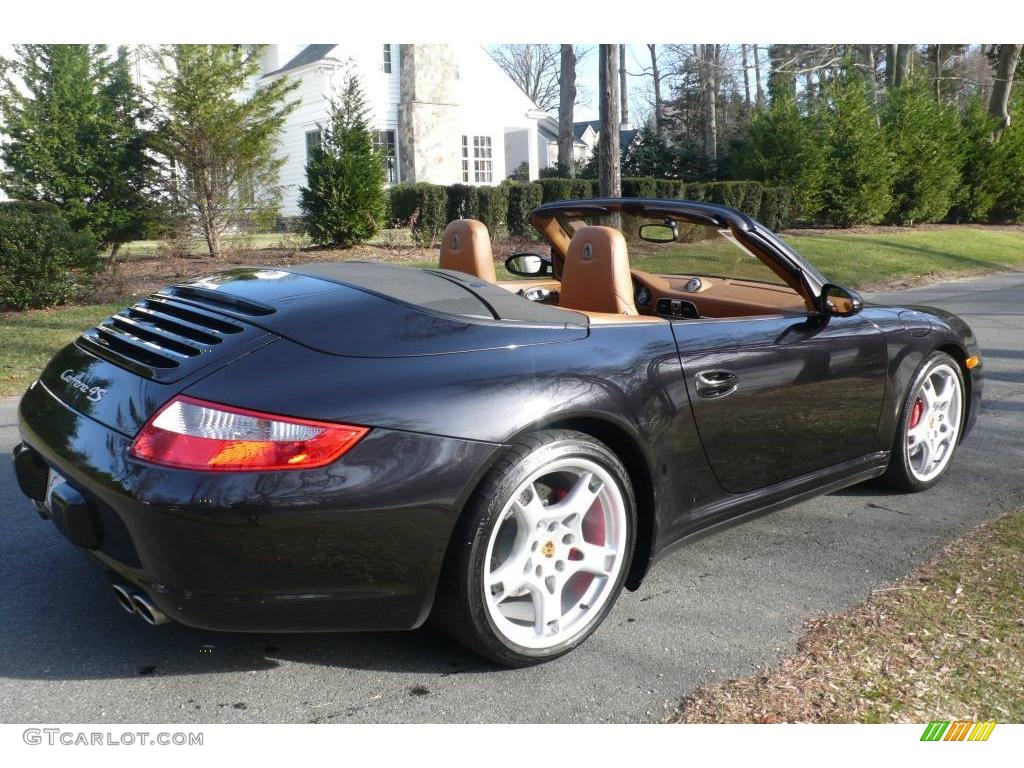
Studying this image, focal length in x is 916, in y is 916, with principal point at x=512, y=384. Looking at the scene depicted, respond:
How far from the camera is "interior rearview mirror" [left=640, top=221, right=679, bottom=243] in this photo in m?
4.02

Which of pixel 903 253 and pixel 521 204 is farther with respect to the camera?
pixel 521 204

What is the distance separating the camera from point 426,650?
2.93 meters

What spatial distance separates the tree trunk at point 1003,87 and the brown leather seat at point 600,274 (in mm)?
30146

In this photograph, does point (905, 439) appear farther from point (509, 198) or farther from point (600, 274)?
point (509, 198)

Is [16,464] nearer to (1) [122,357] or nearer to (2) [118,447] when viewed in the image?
(1) [122,357]

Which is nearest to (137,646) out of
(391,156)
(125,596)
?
(125,596)

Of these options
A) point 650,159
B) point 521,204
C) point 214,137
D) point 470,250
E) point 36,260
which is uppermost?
point 650,159

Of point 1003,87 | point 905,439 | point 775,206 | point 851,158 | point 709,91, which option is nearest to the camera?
point 905,439

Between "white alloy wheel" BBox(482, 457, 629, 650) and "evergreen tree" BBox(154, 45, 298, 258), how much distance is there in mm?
14189

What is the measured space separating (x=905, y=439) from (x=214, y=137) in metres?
14.0

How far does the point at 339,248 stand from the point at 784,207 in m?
11.8

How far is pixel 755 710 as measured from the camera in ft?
8.38

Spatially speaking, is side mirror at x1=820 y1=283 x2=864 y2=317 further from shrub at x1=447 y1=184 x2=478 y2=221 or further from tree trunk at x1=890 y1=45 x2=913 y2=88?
tree trunk at x1=890 y1=45 x2=913 y2=88

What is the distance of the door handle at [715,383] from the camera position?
3.22 m
